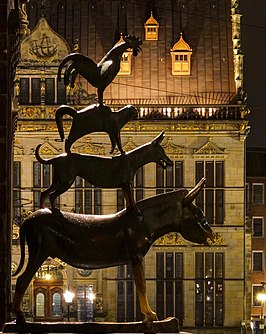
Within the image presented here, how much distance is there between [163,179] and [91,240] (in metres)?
37.9

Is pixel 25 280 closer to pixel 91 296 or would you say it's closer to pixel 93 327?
pixel 93 327

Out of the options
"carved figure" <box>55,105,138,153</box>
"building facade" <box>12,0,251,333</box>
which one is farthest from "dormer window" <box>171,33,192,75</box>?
"carved figure" <box>55,105,138,153</box>

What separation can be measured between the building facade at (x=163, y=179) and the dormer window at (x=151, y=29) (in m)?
1.73

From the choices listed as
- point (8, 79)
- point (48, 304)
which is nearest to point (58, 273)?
point (48, 304)

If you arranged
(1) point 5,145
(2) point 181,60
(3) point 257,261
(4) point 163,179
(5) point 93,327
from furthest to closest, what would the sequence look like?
1. (3) point 257,261
2. (2) point 181,60
3. (4) point 163,179
4. (1) point 5,145
5. (5) point 93,327

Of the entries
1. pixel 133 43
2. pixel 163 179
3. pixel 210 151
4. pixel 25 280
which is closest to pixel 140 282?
pixel 25 280

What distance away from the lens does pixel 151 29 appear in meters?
52.9

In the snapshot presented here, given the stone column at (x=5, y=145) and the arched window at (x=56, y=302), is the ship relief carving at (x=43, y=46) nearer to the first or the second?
the arched window at (x=56, y=302)

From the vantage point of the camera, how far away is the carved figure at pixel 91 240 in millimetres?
13250

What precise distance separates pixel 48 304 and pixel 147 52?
996 centimetres

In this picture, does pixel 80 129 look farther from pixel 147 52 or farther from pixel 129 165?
pixel 147 52

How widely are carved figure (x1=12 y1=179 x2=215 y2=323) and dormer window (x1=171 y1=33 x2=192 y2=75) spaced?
3918 centimetres

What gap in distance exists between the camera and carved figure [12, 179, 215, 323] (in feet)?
43.5

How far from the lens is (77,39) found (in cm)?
5175
